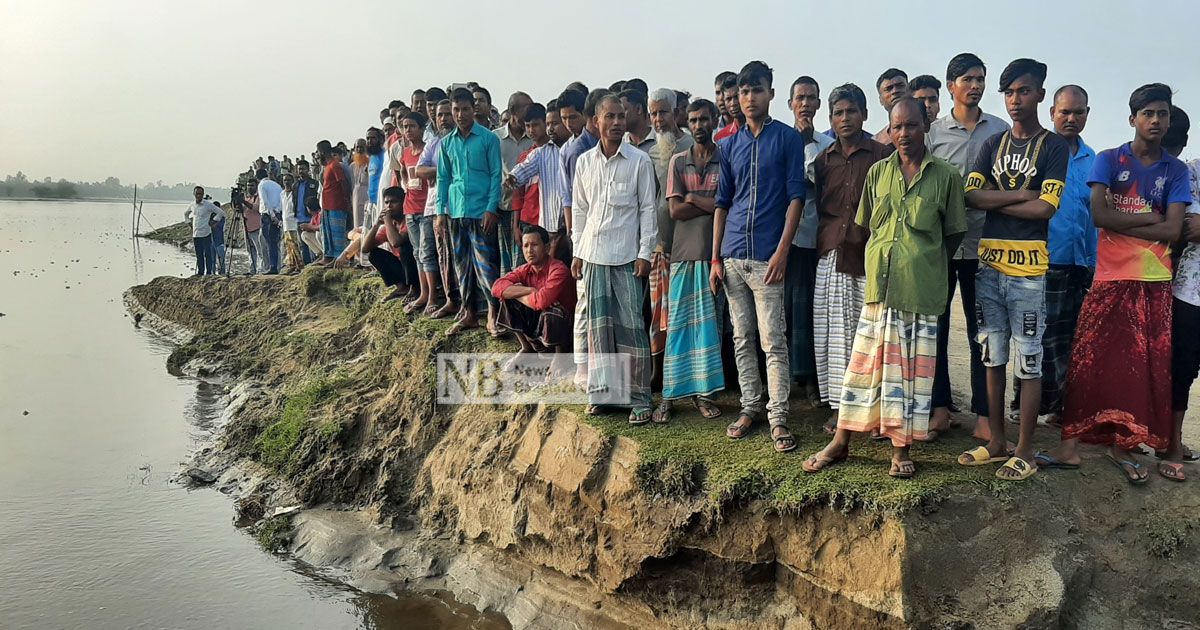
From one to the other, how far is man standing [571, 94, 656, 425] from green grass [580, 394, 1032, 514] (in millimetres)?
335

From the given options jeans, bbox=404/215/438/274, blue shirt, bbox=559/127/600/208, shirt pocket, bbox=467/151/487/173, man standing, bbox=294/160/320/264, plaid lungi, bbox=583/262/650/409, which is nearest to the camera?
plaid lungi, bbox=583/262/650/409

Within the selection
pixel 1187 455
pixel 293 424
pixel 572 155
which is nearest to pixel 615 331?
pixel 572 155

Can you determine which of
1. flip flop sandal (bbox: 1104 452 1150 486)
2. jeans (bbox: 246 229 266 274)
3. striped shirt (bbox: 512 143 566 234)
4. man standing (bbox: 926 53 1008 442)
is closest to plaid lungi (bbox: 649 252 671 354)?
Result: striped shirt (bbox: 512 143 566 234)

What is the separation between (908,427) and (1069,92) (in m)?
2.27

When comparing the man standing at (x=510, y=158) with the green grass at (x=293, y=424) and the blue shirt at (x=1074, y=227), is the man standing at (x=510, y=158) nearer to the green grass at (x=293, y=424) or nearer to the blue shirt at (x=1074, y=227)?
the green grass at (x=293, y=424)

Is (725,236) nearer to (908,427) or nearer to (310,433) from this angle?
(908,427)

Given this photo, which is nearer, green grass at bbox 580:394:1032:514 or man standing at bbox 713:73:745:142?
green grass at bbox 580:394:1032:514

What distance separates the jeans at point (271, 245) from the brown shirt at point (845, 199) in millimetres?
12851

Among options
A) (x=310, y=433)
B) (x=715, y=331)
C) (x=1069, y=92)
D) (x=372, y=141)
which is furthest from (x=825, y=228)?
(x=372, y=141)

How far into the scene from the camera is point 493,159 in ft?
21.6

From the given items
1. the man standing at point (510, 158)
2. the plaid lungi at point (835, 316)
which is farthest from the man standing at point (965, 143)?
the man standing at point (510, 158)

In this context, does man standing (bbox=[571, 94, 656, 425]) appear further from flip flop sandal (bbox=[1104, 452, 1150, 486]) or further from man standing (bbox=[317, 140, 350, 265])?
man standing (bbox=[317, 140, 350, 265])

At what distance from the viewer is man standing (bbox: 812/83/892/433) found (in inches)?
175

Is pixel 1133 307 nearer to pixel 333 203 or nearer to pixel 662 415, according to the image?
pixel 662 415
